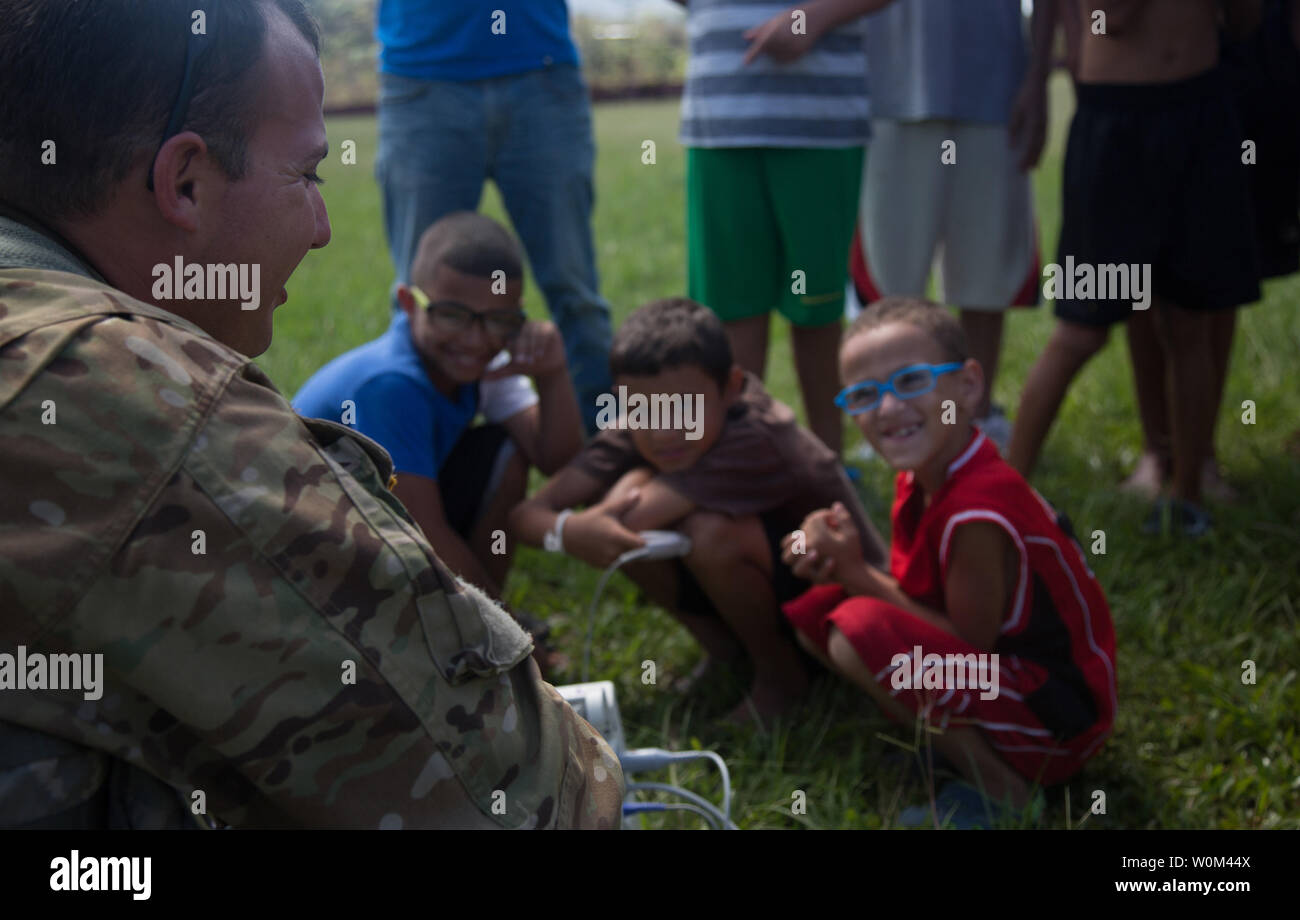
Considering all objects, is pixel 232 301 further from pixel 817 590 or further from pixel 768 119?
pixel 768 119

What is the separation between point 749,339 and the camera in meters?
3.85

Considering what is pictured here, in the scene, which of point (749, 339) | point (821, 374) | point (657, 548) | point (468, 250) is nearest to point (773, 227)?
point (749, 339)

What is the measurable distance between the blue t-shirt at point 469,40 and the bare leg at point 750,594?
1538 mm

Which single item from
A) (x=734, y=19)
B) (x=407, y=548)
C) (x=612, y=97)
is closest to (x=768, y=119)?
(x=734, y=19)

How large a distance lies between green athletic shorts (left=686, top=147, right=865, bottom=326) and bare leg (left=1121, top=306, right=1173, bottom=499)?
1.04 m

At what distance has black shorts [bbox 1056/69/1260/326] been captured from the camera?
347 cm

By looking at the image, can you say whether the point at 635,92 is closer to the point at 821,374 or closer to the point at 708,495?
the point at 821,374

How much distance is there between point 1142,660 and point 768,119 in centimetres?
183

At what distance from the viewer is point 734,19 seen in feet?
12.0

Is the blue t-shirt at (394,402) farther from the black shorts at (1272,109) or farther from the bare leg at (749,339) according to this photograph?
the black shorts at (1272,109)

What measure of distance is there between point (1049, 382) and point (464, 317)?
181 cm

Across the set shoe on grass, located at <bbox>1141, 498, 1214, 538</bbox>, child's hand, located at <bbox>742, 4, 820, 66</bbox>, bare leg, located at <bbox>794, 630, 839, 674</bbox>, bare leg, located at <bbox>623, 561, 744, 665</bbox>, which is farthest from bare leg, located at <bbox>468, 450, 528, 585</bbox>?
shoe on grass, located at <bbox>1141, 498, 1214, 538</bbox>

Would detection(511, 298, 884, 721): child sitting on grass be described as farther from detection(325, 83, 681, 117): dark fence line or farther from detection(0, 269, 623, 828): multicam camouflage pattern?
detection(325, 83, 681, 117): dark fence line
